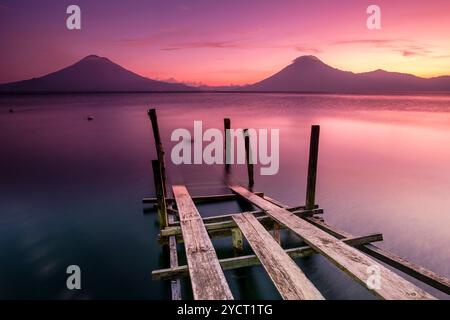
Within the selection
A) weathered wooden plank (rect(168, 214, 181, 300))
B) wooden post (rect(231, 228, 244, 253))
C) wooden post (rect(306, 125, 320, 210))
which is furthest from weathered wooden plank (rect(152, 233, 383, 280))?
wooden post (rect(306, 125, 320, 210))

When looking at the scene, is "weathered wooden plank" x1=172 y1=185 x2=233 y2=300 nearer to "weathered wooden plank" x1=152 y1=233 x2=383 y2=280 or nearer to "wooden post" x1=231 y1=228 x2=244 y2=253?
"weathered wooden plank" x1=152 y1=233 x2=383 y2=280

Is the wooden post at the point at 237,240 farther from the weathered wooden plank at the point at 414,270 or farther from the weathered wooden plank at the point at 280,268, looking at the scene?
the weathered wooden plank at the point at 414,270

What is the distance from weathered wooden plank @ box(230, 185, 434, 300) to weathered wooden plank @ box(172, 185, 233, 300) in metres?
1.96

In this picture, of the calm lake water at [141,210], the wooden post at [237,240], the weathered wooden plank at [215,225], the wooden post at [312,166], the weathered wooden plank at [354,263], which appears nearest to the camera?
the weathered wooden plank at [354,263]

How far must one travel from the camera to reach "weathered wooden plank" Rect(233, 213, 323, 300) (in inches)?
168

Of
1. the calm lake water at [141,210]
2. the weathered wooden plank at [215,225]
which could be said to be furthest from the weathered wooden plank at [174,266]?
the calm lake water at [141,210]

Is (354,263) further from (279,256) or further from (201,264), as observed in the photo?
(201,264)

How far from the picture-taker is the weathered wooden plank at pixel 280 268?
14.0 ft

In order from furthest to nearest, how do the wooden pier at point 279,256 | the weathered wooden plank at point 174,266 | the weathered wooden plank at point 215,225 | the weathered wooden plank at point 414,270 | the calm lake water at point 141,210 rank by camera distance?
the calm lake water at point 141,210, the weathered wooden plank at point 215,225, the weathered wooden plank at point 174,266, the weathered wooden plank at point 414,270, the wooden pier at point 279,256

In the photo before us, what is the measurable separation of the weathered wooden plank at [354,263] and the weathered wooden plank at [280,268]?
73 cm

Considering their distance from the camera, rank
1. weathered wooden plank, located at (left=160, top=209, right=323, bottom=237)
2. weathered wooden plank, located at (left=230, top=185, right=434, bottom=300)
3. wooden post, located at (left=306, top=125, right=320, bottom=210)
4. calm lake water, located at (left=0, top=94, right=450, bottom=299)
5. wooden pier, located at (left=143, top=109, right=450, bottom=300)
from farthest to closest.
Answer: wooden post, located at (left=306, top=125, right=320, bottom=210) < calm lake water, located at (left=0, top=94, right=450, bottom=299) < weathered wooden plank, located at (left=160, top=209, right=323, bottom=237) < wooden pier, located at (left=143, top=109, right=450, bottom=300) < weathered wooden plank, located at (left=230, top=185, right=434, bottom=300)

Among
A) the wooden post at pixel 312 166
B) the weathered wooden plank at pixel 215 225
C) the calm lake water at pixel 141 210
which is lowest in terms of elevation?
the calm lake water at pixel 141 210
